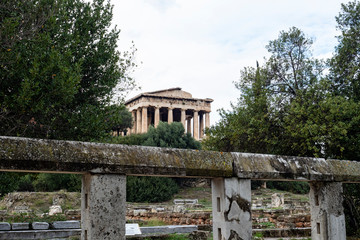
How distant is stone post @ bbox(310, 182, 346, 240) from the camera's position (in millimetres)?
5387

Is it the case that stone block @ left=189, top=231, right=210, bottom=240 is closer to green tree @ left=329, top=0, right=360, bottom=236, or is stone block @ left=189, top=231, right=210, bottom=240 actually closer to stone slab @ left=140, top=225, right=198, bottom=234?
stone slab @ left=140, top=225, right=198, bottom=234

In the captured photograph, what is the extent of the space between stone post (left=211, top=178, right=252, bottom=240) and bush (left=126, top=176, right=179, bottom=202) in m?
25.7

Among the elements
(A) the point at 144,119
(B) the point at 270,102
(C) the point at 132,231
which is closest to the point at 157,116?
(A) the point at 144,119

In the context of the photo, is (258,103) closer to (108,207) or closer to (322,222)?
(322,222)

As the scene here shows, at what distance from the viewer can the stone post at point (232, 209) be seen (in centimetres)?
465

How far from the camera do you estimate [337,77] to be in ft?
48.6

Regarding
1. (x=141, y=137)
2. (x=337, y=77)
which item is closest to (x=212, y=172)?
(x=337, y=77)

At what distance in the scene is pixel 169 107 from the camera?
57531 mm

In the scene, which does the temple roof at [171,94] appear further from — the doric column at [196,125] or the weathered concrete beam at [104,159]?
the weathered concrete beam at [104,159]

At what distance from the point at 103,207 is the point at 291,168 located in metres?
2.69

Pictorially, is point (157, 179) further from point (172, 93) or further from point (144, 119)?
point (172, 93)

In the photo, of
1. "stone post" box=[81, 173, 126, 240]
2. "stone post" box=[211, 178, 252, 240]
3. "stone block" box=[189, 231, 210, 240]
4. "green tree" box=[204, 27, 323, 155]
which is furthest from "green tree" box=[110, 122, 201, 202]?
"stone post" box=[81, 173, 126, 240]

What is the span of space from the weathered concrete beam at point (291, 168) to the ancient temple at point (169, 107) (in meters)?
50.1

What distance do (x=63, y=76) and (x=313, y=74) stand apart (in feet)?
37.0
